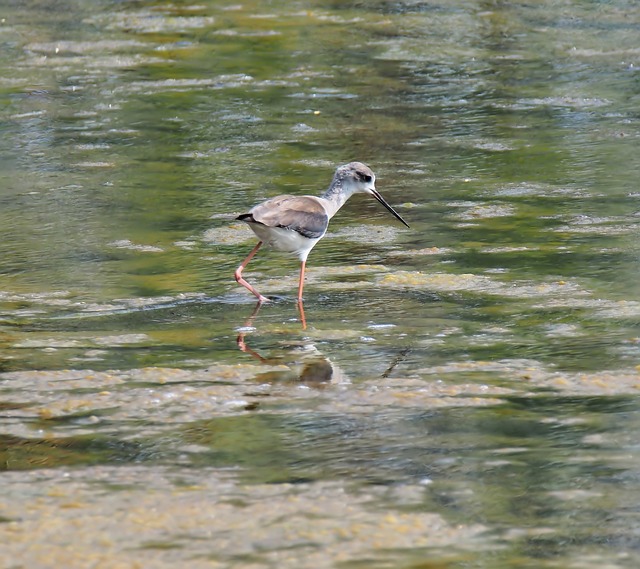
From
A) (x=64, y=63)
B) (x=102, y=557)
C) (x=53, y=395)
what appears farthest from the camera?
(x=64, y=63)

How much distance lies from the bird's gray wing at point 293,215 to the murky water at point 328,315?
46cm

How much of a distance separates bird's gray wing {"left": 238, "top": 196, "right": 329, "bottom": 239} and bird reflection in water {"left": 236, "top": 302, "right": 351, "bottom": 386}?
0.94 m

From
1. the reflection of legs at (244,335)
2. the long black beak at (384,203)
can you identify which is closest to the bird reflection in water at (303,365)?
the reflection of legs at (244,335)

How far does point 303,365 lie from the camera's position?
6977 mm

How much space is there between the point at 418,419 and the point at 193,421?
1036 mm

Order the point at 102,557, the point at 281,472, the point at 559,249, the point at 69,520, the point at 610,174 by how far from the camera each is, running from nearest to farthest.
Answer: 1. the point at 102,557
2. the point at 69,520
3. the point at 281,472
4. the point at 559,249
5. the point at 610,174

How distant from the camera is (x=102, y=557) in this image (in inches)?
186

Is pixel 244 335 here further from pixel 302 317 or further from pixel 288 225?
pixel 288 225

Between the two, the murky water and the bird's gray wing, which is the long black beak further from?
the bird's gray wing

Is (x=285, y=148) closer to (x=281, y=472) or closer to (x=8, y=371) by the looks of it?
(x=8, y=371)

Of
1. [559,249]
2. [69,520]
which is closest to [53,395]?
[69,520]

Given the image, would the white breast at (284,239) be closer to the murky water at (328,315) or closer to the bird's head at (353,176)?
the murky water at (328,315)

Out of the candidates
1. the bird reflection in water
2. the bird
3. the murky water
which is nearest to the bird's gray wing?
the bird

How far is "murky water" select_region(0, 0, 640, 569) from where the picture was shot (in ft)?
16.5
